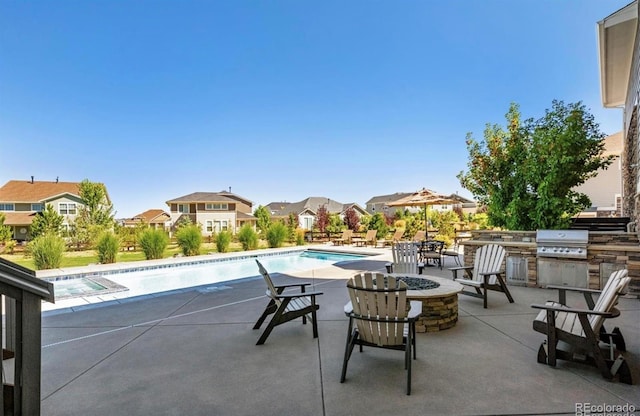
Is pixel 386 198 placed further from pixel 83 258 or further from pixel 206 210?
pixel 83 258

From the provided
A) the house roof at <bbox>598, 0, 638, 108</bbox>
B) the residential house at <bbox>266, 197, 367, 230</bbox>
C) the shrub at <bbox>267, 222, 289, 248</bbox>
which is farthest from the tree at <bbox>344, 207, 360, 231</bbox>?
the residential house at <bbox>266, 197, 367, 230</bbox>

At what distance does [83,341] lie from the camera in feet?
12.7

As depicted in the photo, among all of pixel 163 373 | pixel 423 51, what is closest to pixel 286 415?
pixel 163 373

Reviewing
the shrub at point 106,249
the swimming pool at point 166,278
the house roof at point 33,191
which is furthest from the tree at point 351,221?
the house roof at point 33,191

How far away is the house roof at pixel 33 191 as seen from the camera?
2492 centimetres

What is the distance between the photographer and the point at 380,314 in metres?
2.82

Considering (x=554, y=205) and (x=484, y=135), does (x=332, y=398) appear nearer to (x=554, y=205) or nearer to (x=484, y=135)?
(x=554, y=205)

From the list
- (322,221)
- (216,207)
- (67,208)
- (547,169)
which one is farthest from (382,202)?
(547,169)

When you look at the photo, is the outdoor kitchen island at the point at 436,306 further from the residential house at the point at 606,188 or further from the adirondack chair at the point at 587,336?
the residential house at the point at 606,188

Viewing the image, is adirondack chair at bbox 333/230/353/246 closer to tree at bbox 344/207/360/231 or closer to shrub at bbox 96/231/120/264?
tree at bbox 344/207/360/231

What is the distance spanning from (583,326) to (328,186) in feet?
117

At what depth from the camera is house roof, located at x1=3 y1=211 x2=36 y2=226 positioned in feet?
78.9

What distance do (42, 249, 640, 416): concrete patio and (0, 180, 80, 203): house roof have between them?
1014 inches

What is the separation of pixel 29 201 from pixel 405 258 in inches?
1171
